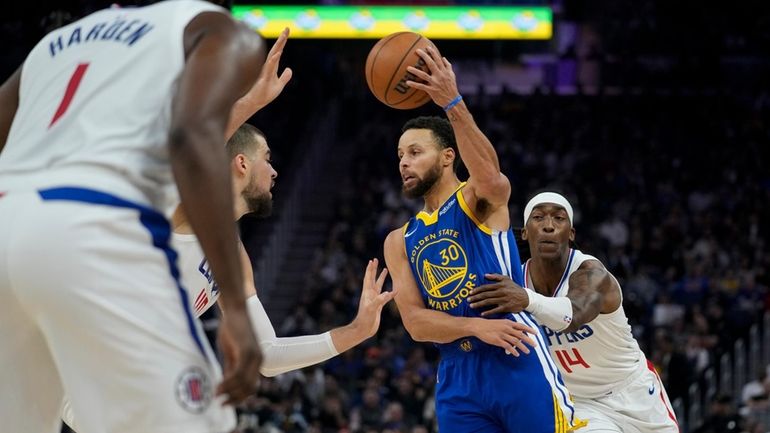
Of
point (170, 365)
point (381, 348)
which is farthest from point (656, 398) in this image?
point (381, 348)

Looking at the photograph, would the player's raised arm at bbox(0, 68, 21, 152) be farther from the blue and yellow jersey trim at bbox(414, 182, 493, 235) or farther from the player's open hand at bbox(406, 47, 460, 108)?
the blue and yellow jersey trim at bbox(414, 182, 493, 235)

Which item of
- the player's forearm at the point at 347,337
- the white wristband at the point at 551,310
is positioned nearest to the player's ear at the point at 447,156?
the white wristband at the point at 551,310

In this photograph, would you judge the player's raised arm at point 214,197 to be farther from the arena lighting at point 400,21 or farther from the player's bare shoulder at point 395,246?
the arena lighting at point 400,21

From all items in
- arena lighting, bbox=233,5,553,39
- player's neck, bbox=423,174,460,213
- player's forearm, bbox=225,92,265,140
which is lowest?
player's neck, bbox=423,174,460,213

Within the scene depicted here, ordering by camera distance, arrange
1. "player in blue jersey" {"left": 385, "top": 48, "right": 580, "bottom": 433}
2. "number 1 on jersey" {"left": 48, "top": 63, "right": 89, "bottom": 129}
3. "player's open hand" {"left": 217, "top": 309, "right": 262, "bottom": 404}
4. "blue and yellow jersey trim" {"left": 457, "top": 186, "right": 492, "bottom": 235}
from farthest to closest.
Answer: "blue and yellow jersey trim" {"left": 457, "top": 186, "right": 492, "bottom": 235}, "player in blue jersey" {"left": 385, "top": 48, "right": 580, "bottom": 433}, "number 1 on jersey" {"left": 48, "top": 63, "right": 89, "bottom": 129}, "player's open hand" {"left": 217, "top": 309, "right": 262, "bottom": 404}

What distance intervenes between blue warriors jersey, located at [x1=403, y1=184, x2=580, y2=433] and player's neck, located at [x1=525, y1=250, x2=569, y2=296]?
574 millimetres

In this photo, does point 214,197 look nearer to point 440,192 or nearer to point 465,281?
point 465,281

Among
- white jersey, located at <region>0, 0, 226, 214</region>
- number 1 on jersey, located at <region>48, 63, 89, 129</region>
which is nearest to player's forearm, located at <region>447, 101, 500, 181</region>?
white jersey, located at <region>0, 0, 226, 214</region>

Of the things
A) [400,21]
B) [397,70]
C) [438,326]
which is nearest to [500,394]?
[438,326]

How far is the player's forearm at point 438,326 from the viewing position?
17.1 feet

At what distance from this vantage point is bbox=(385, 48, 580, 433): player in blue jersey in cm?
516

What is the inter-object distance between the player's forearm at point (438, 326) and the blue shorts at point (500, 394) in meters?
0.10

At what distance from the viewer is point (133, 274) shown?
2.67m

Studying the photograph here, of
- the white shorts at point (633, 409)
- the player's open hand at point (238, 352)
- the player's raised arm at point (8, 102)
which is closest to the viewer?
the player's open hand at point (238, 352)
